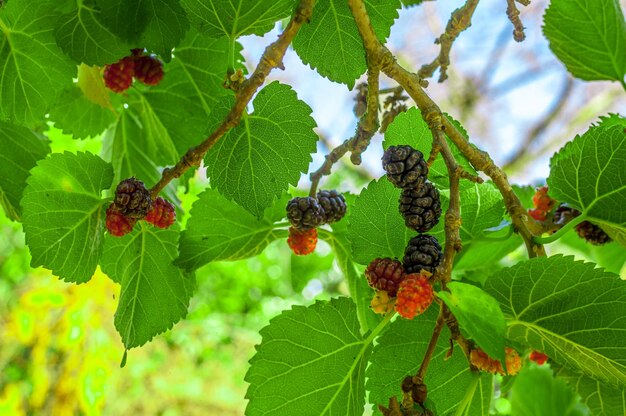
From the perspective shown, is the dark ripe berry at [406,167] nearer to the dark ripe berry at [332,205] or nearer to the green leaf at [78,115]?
the dark ripe berry at [332,205]

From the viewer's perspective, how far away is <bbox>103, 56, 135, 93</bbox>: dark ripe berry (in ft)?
2.44

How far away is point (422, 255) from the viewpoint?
54 cm

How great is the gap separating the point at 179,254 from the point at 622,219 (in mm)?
437

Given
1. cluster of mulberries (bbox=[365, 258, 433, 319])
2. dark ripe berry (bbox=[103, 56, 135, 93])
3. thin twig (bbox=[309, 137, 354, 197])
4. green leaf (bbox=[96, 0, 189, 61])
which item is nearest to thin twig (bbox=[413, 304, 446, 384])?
cluster of mulberries (bbox=[365, 258, 433, 319])

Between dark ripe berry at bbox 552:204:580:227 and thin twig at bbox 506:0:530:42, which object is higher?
thin twig at bbox 506:0:530:42

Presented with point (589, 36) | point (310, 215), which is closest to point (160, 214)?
point (310, 215)

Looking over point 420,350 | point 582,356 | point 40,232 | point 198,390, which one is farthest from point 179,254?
point 198,390

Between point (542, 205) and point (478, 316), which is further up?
point (542, 205)

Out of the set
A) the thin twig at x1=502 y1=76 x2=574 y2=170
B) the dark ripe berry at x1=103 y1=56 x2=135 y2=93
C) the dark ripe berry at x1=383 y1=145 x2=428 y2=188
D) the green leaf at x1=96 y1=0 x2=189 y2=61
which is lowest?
the dark ripe berry at x1=383 y1=145 x2=428 y2=188

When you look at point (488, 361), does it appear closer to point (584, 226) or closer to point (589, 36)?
point (584, 226)

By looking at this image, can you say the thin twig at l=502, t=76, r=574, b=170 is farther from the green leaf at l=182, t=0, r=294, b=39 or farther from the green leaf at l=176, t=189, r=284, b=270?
the green leaf at l=182, t=0, r=294, b=39

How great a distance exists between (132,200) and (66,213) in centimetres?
7

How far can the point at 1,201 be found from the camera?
2.43 ft

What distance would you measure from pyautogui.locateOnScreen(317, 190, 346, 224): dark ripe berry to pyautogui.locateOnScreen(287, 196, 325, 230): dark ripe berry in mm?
18
